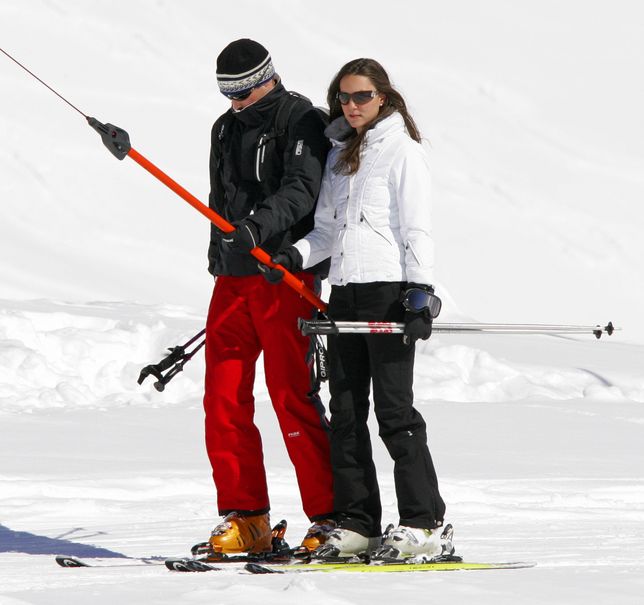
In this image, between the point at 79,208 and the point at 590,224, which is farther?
the point at 590,224

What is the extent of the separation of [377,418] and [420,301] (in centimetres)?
46

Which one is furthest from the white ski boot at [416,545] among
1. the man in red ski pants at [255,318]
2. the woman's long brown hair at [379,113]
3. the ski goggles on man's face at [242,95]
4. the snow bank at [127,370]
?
the snow bank at [127,370]

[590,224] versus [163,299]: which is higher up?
[590,224]

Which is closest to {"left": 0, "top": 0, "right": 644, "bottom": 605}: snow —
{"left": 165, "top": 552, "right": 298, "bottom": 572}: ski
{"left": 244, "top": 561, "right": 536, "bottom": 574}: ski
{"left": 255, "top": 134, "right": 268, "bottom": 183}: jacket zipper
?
{"left": 244, "top": 561, "right": 536, "bottom": 574}: ski

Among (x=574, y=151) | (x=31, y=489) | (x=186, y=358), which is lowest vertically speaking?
(x=31, y=489)

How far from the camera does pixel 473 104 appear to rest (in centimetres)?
2339

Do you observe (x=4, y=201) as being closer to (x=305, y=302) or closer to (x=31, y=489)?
(x=31, y=489)

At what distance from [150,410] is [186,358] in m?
3.78

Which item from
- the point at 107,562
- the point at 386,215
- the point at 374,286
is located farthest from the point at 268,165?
the point at 107,562

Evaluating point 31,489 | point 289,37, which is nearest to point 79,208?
point 289,37

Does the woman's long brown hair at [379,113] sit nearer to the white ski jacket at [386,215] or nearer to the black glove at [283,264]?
the white ski jacket at [386,215]

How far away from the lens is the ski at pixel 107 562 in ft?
12.9

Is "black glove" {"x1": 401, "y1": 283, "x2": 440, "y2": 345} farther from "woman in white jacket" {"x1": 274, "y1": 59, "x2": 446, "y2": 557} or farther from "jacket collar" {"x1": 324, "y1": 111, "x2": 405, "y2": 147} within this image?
"jacket collar" {"x1": 324, "y1": 111, "x2": 405, "y2": 147}

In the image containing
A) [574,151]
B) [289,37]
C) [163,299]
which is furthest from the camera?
[289,37]
